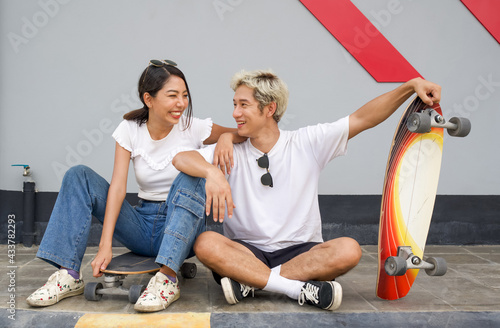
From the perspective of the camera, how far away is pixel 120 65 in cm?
386

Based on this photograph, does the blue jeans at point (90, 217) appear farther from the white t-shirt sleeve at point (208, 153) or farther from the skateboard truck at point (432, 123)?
the skateboard truck at point (432, 123)

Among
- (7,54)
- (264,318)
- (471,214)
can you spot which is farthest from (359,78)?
(7,54)

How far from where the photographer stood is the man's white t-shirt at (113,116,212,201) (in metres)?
2.72

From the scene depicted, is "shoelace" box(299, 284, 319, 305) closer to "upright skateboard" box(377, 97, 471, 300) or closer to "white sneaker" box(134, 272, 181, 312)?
"upright skateboard" box(377, 97, 471, 300)

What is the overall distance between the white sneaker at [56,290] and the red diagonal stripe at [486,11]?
352 cm

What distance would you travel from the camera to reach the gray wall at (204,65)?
3822 mm

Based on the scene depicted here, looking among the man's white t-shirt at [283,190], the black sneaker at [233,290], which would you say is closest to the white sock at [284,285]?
the black sneaker at [233,290]

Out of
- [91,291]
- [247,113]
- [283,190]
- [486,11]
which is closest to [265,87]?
[247,113]

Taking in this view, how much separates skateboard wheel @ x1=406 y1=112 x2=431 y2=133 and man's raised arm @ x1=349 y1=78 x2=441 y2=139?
8 centimetres

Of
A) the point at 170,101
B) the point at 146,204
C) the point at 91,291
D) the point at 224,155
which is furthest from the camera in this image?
the point at 146,204

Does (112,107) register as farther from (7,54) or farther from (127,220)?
(127,220)

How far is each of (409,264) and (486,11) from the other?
101 inches

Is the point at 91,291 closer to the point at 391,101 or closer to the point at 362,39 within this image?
the point at 391,101

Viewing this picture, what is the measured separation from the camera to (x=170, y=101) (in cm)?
269
